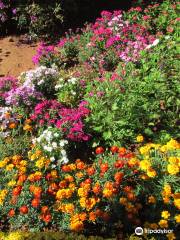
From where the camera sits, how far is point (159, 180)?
4.68 metres

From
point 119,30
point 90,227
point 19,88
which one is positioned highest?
point 119,30

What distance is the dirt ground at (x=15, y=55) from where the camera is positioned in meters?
8.05

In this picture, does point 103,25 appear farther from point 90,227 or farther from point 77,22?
point 90,227

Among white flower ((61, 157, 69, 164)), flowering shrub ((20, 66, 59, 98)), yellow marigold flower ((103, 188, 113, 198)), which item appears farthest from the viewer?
flowering shrub ((20, 66, 59, 98))

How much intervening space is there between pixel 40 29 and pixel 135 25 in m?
2.14

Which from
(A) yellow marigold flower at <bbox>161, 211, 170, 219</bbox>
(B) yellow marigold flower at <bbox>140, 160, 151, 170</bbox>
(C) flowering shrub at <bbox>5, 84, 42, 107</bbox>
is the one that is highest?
(C) flowering shrub at <bbox>5, 84, 42, 107</bbox>

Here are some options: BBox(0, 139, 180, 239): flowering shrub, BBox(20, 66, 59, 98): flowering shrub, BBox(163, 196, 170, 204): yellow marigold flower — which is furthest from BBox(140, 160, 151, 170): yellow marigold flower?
BBox(20, 66, 59, 98): flowering shrub

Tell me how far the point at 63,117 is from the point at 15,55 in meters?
3.23

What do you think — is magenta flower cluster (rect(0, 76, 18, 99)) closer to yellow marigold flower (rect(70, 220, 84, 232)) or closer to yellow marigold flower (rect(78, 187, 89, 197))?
yellow marigold flower (rect(78, 187, 89, 197))

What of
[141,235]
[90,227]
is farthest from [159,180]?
[90,227]

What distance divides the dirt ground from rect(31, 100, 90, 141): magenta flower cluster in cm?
201

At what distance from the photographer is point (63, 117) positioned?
5836 millimetres

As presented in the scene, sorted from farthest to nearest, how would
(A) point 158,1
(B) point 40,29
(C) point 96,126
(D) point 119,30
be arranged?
(A) point 158,1 < (B) point 40,29 < (D) point 119,30 < (C) point 96,126

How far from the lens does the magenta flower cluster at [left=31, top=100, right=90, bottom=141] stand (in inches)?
221
